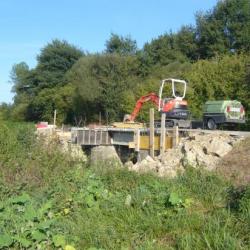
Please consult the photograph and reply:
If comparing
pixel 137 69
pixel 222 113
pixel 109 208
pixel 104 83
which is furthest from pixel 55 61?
pixel 109 208

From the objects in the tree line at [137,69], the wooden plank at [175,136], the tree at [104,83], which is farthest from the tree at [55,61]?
the wooden plank at [175,136]

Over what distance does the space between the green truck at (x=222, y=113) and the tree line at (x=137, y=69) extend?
1189cm

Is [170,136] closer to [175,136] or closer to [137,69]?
[175,136]

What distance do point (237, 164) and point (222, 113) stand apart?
36.6 feet

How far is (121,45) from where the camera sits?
7162 cm

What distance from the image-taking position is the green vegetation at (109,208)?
7758mm

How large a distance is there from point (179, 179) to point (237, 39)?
51361 millimetres

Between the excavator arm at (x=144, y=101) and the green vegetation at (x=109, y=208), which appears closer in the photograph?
the green vegetation at (x=109, y=208)

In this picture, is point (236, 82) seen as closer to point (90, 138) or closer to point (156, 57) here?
point (90, 138)

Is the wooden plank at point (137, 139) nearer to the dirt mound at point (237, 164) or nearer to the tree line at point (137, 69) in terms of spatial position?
the dirt mound at point (237, 164)

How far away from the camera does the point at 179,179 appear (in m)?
12.3

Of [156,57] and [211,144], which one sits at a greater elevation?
[156,57]

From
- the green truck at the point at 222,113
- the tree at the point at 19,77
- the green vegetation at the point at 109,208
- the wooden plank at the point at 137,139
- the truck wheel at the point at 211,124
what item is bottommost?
the green vegetation at the point at 109,208

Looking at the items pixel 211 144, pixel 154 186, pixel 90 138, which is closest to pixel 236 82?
pixel 90 138
